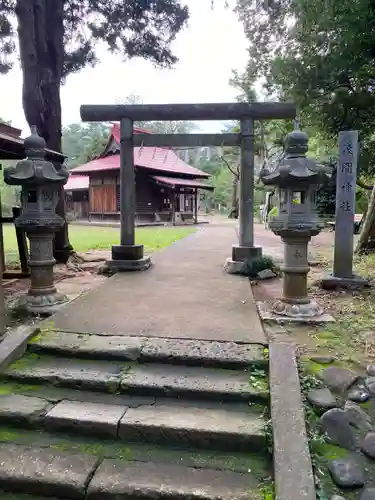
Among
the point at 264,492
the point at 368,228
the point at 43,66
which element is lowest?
the point at 264,492

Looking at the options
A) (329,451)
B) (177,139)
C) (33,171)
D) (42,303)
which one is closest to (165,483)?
(329,451)

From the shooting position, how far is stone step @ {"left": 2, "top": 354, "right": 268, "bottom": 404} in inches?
112

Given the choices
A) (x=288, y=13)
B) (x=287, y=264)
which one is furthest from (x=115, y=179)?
(x=287, y=264)

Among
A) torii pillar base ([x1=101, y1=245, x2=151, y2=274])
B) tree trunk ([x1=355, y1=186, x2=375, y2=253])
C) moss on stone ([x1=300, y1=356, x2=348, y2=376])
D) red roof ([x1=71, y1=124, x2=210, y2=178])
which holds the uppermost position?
red roof ([x1=71, y1=124, x2=210, y2=178])

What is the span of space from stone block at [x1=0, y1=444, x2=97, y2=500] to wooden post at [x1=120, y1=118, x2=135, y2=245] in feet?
17.0

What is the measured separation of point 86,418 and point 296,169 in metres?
3.20

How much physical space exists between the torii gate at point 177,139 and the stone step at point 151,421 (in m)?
4.54

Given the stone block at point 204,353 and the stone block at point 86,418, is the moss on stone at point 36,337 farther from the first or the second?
the stone block at point 204,353

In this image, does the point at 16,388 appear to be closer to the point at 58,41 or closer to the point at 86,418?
the point at 86,418

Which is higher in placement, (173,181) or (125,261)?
(173,181)

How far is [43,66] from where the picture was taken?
8109 mm

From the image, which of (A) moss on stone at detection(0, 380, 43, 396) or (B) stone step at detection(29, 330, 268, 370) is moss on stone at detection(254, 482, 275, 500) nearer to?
(B) stone step at detection(29, 330, 268, 370)

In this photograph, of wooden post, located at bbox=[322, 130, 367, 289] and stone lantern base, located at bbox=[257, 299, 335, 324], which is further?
wooden post, located at bbox=[322, 130, 367, 289]

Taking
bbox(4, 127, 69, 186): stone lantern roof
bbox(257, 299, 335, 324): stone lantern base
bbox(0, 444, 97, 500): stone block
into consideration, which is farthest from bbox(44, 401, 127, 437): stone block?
bbox(4, 127, 69, 186): stone lantern roof
